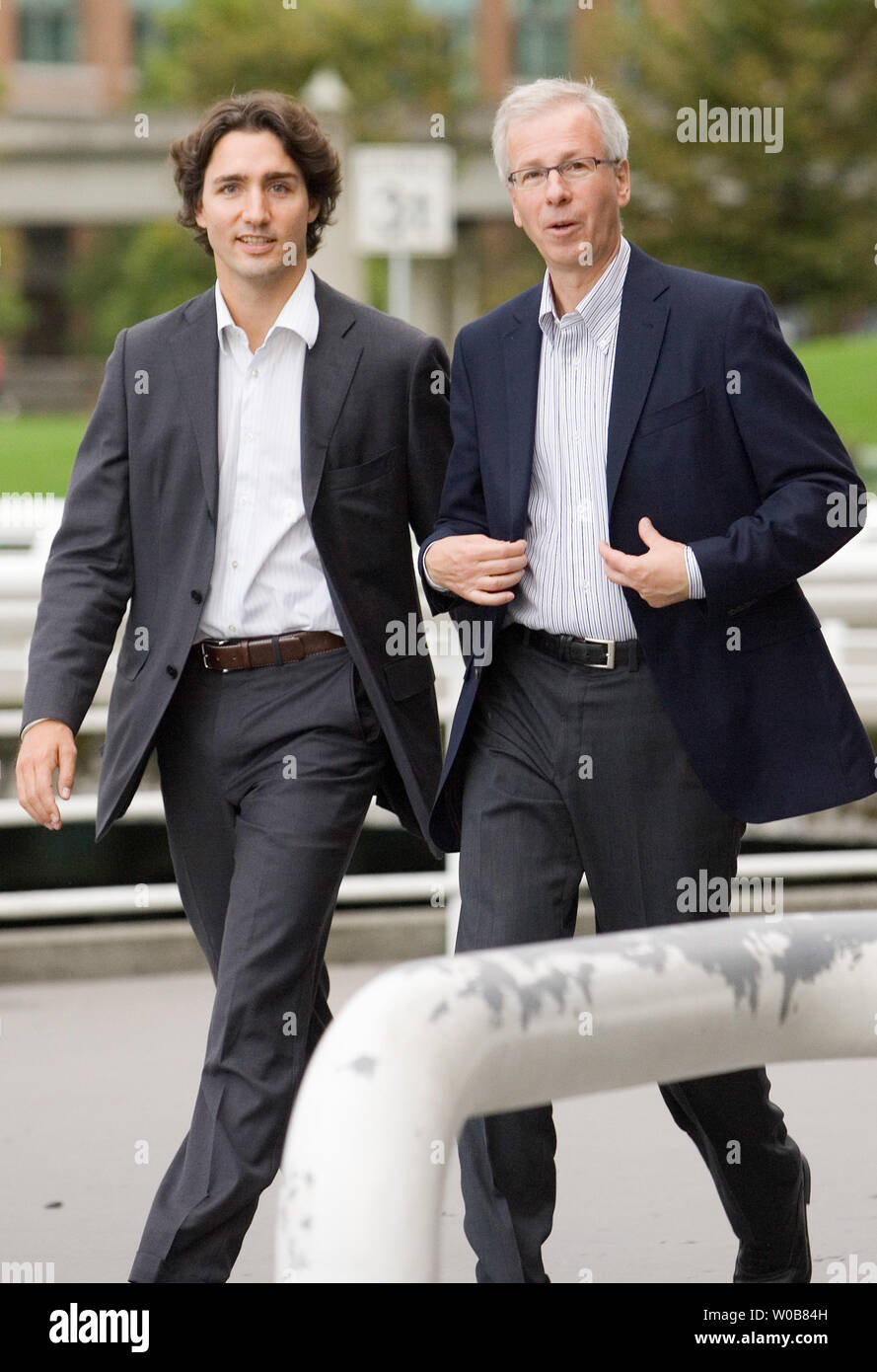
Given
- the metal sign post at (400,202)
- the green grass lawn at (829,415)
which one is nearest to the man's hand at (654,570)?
the metal sign post at (400,202)

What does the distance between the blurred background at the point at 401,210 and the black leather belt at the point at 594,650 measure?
2.47 meters

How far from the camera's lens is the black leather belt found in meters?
3.27

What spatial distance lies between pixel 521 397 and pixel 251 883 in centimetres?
95

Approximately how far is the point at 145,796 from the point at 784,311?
3607 cm

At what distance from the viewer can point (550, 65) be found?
61.2 m

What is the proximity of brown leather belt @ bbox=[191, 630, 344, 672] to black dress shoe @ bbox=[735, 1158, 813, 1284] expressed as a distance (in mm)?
1210

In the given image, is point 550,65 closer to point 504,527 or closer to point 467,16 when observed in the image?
point 467,16

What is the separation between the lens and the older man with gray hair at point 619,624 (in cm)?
322

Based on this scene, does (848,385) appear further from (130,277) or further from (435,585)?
(435,585)

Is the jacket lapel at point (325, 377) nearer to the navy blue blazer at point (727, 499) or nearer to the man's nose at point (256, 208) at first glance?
the man's nose at point (256, 208)

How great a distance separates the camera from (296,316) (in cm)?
360

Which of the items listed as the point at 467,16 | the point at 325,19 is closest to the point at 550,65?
the point at 467,16

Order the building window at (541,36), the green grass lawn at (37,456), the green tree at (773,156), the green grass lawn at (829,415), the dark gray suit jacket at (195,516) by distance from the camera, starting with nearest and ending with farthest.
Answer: the dark gray suit jacket at (195,516)
the green grass lawn at (829,415)
the green tree at (773,156)
the green grass lawn at (37,456)
the building window at (541,36)

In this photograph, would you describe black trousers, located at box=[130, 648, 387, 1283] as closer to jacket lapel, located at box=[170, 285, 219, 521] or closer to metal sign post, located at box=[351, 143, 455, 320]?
jacket lapel, located at box=[170, 285, 219, 521]
